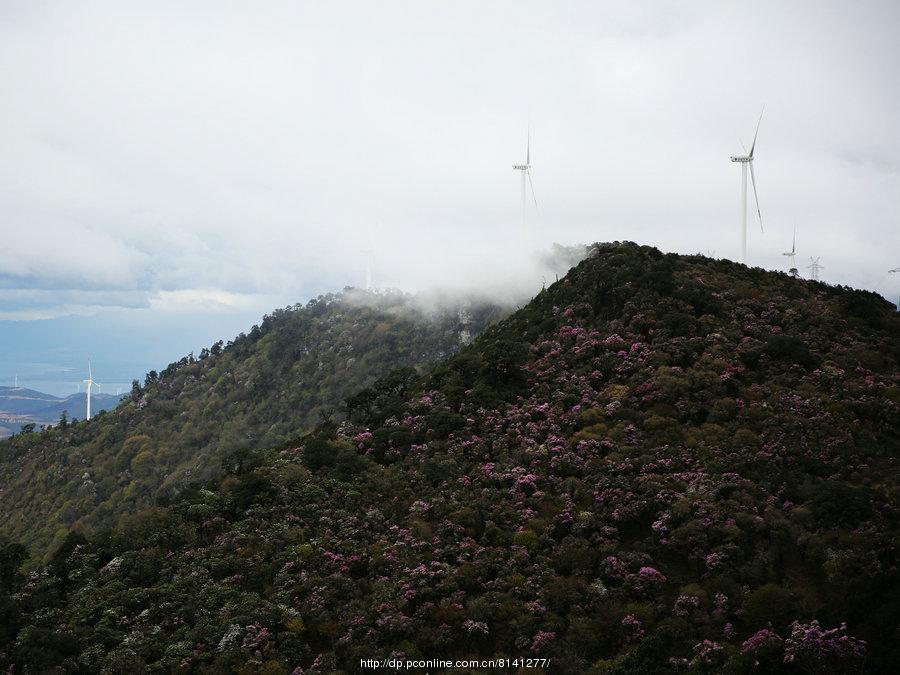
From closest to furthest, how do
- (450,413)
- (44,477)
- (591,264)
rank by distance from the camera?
1. (450,413)
2. (591,264)
3. (44,477)

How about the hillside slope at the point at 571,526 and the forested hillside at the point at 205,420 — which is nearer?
the hillside slope at the point at 571,526

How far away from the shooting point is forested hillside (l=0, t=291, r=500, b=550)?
498 ft

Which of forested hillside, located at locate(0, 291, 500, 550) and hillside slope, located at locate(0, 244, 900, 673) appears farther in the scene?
forested hillside, located at locate(0, 291, 500, 550)

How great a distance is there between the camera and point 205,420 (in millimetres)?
174750

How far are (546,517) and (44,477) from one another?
15721cm

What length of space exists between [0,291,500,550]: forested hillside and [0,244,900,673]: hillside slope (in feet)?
282

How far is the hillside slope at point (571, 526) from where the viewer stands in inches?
1452

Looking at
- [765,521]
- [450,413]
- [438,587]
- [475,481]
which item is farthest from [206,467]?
[765,521]

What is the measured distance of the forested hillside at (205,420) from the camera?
5979 inches

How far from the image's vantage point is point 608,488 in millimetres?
48750

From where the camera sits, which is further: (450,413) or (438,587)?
(450,413)

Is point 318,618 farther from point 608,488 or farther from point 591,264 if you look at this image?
point 591,264

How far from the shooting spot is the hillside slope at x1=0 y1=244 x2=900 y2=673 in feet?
121

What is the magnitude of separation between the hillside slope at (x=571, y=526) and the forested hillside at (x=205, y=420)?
86043 mm
